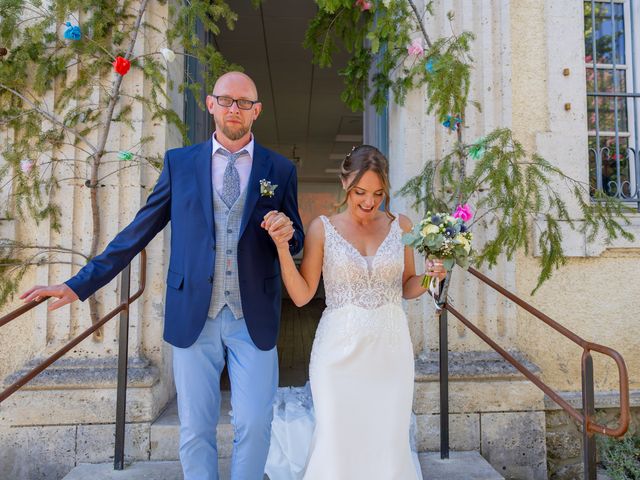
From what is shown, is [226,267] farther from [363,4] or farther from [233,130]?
[363,4]

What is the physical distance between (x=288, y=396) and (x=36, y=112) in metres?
2.56

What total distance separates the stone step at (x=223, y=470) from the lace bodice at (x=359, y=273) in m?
1.26

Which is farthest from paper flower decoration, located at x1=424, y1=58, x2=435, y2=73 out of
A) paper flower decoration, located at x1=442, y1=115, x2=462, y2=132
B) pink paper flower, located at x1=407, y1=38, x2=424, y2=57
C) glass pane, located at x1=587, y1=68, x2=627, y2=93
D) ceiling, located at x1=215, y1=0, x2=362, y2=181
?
ceiling, located at x1=215, y1=0, x2=362, y2=181

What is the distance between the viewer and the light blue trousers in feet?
7.07

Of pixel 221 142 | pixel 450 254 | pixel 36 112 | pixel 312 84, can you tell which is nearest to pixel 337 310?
pixel 450 254

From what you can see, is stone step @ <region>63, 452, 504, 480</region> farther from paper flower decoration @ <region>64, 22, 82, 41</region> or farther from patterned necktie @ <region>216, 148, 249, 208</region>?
paper flower decoration @ <region>64, 22, 82, 41</region>

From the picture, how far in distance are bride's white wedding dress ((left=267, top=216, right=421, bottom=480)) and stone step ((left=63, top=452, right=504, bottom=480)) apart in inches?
29.5

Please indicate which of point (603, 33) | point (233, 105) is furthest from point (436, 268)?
point (603, 33)

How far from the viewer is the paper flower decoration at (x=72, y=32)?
3.13 meters

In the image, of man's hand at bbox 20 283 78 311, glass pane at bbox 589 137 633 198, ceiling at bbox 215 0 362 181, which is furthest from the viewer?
ceiling at bbox 215 0 362 181

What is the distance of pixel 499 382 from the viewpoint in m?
3.43

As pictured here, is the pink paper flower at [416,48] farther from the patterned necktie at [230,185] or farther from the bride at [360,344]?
the patterned necktie at [230,185]

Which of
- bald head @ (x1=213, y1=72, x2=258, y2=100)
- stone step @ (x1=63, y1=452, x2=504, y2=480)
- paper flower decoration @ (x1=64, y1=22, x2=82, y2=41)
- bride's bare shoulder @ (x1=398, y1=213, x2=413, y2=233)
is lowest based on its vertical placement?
stone step @ (x1=63, y1=452, x2=504, y2=480)

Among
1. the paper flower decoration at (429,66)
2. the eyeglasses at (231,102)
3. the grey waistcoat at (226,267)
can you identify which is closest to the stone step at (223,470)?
the grey waistcoat at (226,267)
